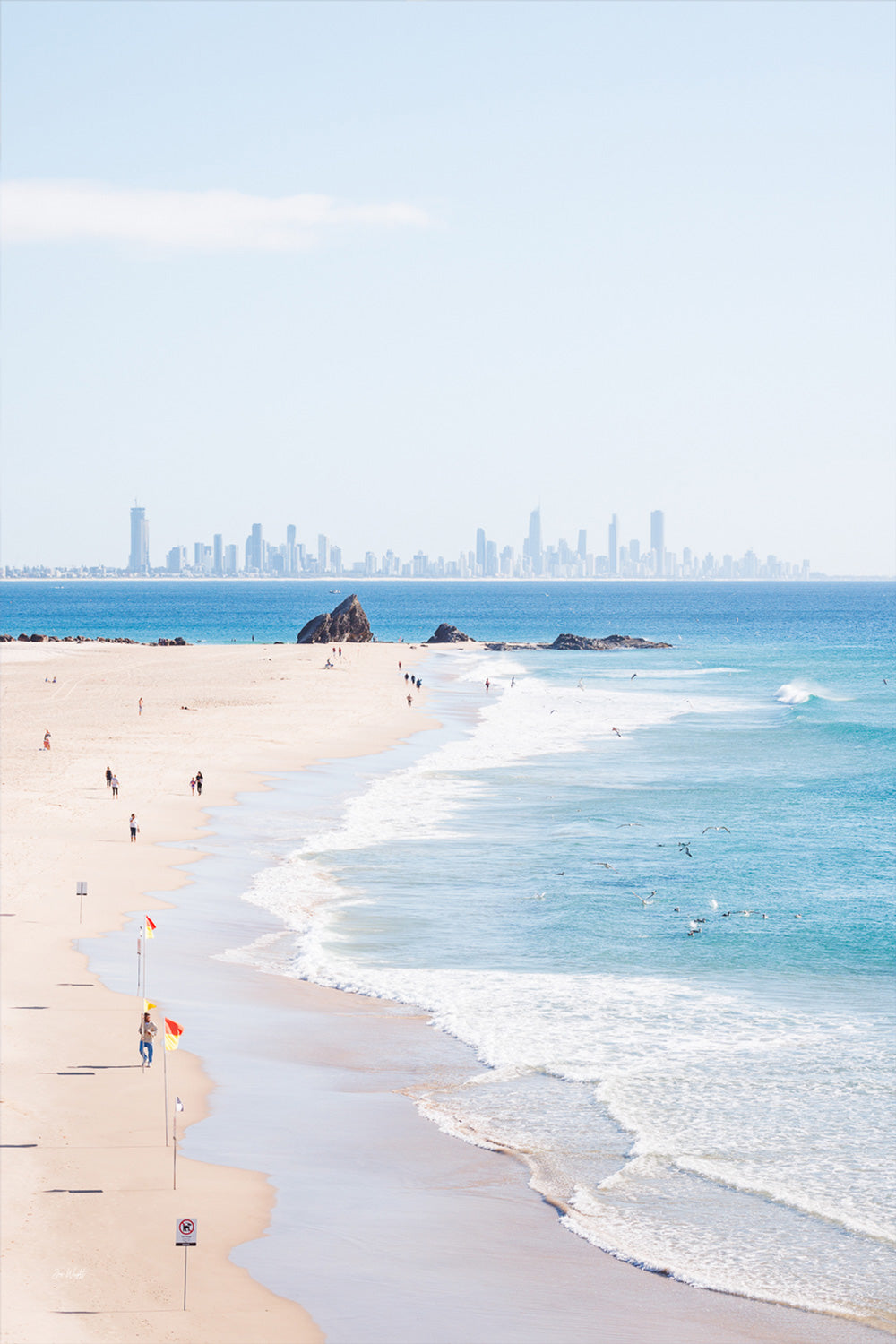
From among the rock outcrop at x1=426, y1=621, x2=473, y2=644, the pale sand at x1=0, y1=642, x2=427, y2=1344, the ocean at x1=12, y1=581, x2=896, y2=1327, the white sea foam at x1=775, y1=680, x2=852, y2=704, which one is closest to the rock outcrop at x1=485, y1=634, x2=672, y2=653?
the rock outcrop at x1=426, y1=621, x2=473, y2=644

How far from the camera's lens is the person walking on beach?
711 inches

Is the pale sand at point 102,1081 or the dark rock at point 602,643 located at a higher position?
the dark rock at point 602,643

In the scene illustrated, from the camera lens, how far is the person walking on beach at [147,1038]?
18047 millimetres

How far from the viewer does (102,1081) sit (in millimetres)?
17703

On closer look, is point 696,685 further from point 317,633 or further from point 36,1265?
point 36,1265

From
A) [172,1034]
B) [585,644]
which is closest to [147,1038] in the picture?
[172,1034]

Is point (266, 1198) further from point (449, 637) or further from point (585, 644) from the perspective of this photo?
point (449, 637)

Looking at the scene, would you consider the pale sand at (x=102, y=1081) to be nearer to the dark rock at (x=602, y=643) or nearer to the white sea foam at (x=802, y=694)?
the white sea foam at (x=802, y=694)

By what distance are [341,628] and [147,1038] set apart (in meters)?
105

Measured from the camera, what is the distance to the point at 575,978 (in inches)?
923

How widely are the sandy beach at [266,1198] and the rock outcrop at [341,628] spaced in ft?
307

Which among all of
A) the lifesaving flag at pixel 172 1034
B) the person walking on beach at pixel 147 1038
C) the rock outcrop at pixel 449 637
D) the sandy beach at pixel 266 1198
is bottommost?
the sandy beach at pixel 266 1198

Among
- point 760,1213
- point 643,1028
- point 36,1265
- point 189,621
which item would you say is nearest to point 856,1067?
point 643,1028

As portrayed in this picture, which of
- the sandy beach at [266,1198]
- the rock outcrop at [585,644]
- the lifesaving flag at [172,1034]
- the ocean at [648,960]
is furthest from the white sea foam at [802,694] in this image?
the lifesaving flag at [172,1034]
